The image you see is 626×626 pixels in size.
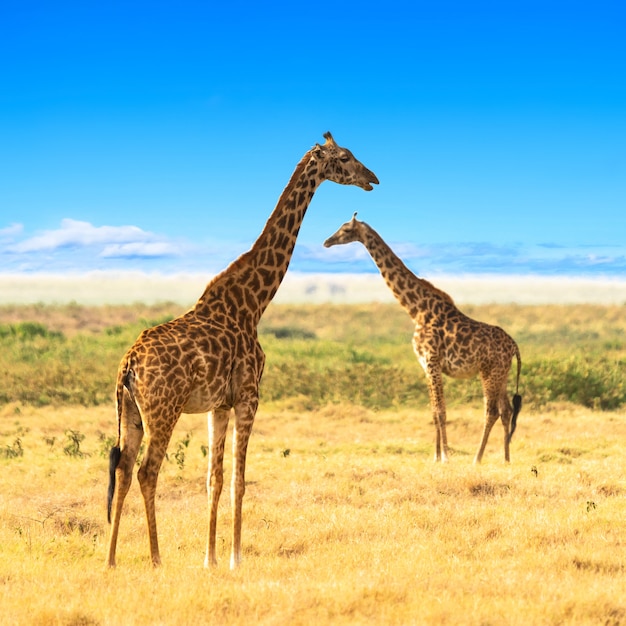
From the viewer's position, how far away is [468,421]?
59.9 ft

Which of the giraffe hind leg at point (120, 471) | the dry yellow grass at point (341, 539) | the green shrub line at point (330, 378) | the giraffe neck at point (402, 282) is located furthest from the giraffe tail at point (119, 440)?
the green shrub line at point (330, 378)

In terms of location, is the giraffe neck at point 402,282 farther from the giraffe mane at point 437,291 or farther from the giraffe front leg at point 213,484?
the giraffe front leg at point 213,484

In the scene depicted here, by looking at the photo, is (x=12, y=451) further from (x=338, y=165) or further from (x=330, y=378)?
(x=330, y=378)

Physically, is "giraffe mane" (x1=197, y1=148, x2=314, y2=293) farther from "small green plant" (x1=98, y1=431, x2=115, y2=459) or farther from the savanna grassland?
"small green plant" (x1=98, y1=431, x2=115, y2=459)

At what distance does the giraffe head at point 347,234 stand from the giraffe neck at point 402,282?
0.83 ft

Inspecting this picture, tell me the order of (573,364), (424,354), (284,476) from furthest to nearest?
(573,364) < (424,354) < (284,476)

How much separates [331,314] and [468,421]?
37.1 metres

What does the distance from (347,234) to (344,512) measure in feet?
19.3

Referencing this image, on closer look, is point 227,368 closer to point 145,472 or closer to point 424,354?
point 145,472

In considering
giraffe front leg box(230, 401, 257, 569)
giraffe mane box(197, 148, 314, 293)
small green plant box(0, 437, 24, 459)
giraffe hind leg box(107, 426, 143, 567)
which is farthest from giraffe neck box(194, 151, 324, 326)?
small green plant box(0, 437, 24, 459)

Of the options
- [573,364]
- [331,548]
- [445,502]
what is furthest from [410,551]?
[573,364]

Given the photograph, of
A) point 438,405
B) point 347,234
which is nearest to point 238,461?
point 438,405

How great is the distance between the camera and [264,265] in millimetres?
8312

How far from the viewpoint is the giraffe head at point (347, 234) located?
1434cm
